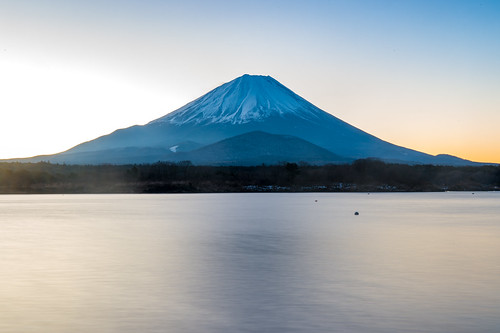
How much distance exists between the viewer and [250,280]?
1828cm

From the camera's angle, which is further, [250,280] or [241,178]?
[241,178]

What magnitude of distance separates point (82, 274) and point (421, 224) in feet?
82.4

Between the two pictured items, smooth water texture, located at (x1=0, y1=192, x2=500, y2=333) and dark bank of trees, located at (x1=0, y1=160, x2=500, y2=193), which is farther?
dark bank of trees, located at (x1=0, y1=160, x2=500, y2=193)

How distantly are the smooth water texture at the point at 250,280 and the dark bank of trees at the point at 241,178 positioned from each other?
85586mm

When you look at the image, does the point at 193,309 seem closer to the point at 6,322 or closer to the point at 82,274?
the point at 6,322

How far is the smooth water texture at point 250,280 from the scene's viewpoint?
13.1 m

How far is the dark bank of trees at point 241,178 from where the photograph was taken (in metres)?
118

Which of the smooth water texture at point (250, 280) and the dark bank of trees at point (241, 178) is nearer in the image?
the smooth water texture at point (250, 280)

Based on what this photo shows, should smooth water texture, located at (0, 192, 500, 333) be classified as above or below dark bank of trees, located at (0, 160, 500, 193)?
below

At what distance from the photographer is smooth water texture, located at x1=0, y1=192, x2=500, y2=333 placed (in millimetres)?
13141

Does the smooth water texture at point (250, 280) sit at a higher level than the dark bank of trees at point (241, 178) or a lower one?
lower

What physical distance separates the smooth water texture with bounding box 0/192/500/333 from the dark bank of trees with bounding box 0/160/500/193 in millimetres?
85586

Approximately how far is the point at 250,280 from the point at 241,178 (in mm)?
109861

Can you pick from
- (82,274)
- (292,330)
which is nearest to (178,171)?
(82,274)
